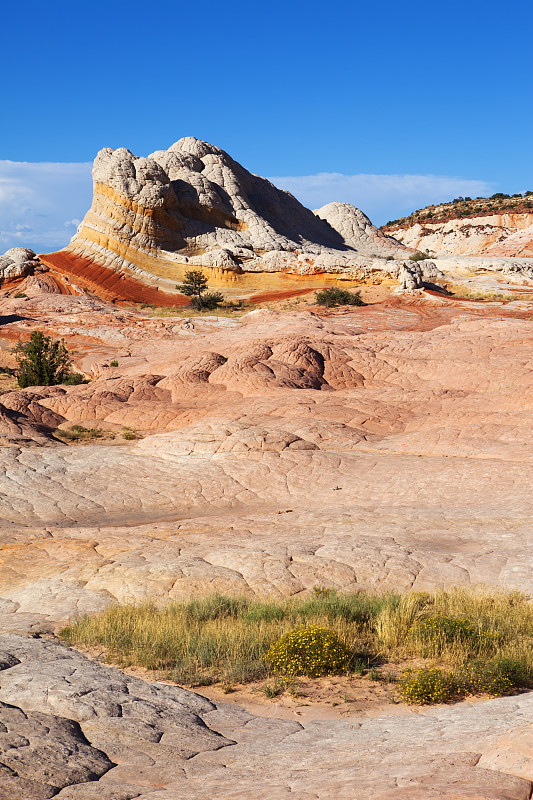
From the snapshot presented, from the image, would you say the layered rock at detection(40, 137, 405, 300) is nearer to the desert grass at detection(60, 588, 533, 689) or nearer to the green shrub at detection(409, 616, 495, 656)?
the desert grass at detection(60, 588, 533, 689)

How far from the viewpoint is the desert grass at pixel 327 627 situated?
21.4ft

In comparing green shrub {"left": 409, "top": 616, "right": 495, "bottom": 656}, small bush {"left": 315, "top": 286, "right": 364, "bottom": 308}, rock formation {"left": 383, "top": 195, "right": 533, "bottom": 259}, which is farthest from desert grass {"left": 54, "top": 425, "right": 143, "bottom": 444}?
rock formation {"left": 383, "top": 195, "right": 533, "bottom": 259}

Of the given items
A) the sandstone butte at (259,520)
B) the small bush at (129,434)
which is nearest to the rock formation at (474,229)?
the sandstone butte at (259,520)

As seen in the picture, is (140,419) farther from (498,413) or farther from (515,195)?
(515,195)

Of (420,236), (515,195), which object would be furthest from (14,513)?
(515,195)

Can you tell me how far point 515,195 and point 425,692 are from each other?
334ft

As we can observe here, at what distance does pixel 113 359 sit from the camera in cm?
2848

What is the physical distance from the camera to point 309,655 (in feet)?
21.2

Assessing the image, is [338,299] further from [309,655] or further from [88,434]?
[309,655]

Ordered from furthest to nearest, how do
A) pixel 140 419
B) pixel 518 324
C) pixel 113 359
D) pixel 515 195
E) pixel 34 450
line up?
pixel 515 195 < pixel 113 359 < pixel 518 324 < pixel 140 419 < pixel 34 450

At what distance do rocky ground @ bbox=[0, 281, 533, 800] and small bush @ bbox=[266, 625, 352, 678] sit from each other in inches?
38.8

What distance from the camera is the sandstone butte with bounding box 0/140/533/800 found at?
410 centimetres

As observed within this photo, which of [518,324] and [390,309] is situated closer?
[518,324]

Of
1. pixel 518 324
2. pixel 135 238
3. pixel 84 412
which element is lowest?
pixel 84 412
